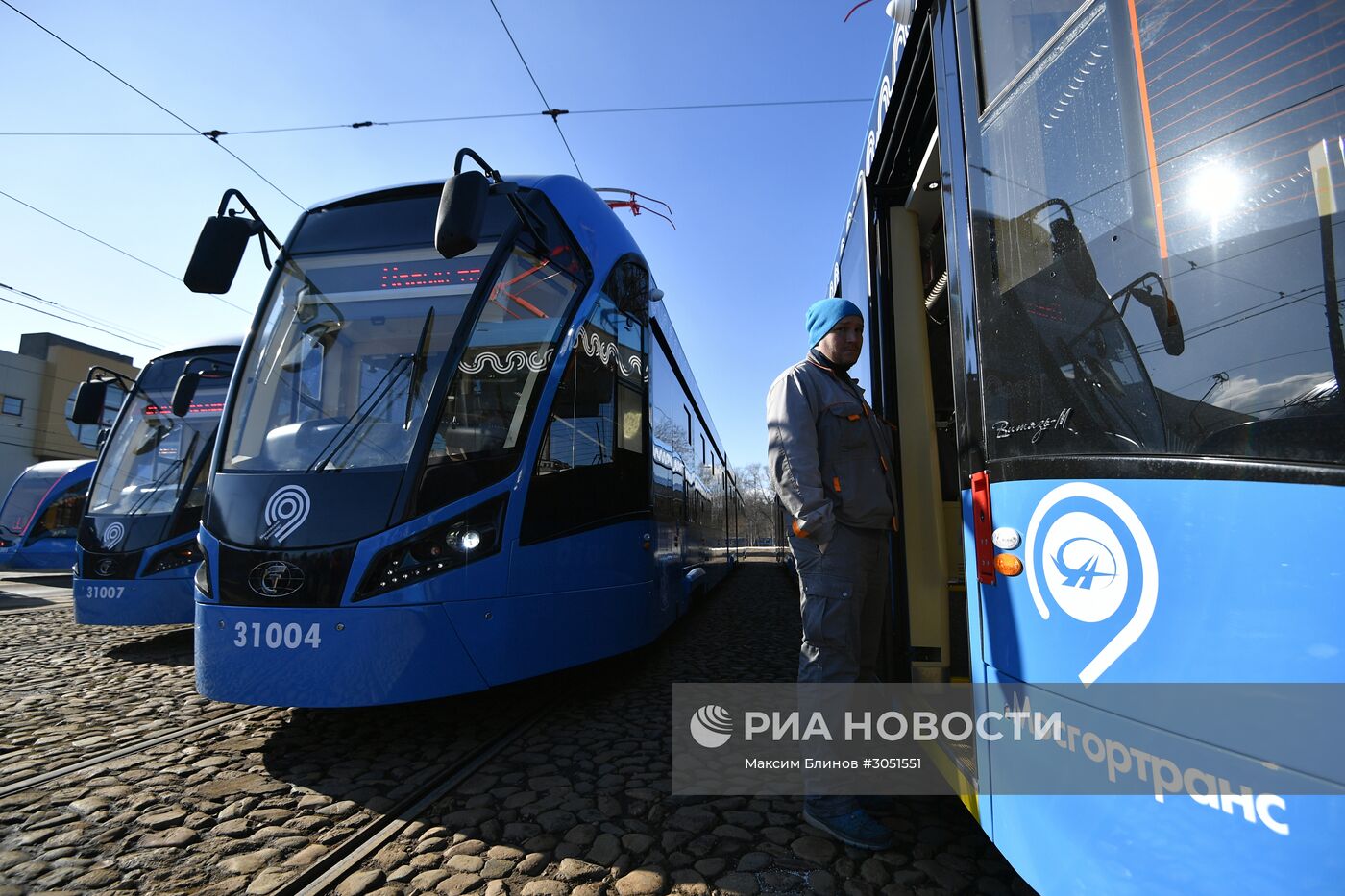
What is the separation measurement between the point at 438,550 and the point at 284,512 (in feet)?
Result: 2.66

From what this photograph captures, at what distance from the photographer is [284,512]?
347cm

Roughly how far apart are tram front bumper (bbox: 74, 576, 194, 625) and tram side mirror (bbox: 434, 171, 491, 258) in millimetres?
5216

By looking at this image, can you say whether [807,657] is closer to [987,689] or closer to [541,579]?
[987,689]

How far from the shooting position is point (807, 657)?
103 inches

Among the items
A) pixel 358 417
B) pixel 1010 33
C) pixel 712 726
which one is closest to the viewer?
pixel 1010 33

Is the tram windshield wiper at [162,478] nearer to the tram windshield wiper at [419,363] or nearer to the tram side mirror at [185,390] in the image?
the tram side mirror at [185,390]

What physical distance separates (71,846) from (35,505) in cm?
1926

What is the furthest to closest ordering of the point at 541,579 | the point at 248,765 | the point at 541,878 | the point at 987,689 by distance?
the point at 541,579
the point at 248,765
the point at 541,878
the point at 987,689

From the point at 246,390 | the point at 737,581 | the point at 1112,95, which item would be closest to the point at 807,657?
the point at 1112,95

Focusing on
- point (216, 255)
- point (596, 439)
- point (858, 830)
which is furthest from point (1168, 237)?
point (216, 255)

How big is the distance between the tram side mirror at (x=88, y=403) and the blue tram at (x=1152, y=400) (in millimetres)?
8013

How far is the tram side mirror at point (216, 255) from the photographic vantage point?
378cm

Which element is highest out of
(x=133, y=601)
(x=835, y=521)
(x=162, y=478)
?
(x=162, y=478)

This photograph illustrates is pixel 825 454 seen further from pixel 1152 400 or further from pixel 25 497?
pixel 25 497
